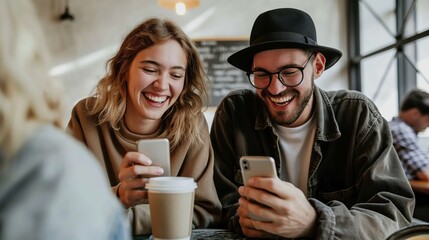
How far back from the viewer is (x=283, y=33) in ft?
5.02

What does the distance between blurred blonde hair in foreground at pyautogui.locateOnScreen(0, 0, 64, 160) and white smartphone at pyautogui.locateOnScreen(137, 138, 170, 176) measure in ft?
2.00

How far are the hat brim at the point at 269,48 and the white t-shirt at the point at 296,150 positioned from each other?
267 millimetres

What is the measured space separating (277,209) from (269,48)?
0.66 m

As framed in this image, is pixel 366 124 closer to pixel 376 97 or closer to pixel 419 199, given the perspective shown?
pixel 419 199

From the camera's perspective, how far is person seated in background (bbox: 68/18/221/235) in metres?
1.50

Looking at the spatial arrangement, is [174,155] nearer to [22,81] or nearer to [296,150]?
[296,150]

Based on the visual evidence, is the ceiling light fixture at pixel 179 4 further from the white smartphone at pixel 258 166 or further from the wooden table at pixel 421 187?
the white smartphone at pixel 258 166

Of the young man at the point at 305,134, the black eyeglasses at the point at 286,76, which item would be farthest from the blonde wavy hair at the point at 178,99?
the black eyeglasses at the point at 286,76

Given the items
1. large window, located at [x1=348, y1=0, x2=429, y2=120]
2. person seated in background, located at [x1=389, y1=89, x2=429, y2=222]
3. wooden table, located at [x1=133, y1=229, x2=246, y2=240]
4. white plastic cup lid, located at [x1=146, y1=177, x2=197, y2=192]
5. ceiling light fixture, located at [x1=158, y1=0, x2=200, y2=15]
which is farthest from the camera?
large window, located at [x1=348, y1=0, x2=429, y2=120]

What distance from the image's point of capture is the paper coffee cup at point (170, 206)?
981 mm

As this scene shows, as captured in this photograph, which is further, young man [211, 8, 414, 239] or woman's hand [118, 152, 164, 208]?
young man [211, 8, 414, 239]

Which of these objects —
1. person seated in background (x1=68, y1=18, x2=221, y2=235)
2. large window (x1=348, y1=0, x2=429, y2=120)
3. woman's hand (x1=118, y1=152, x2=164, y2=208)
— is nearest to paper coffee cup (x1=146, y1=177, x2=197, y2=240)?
woman's hand (x1=118, y1=152, x2=164, y2=208)

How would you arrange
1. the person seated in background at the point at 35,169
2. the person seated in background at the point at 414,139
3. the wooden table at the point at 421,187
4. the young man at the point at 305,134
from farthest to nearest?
the person seated in background at the point at 414,139 → the wooden table at the point at 421,187 → the young man at the point at 305,134 → the person seated in background at the point at 35,169

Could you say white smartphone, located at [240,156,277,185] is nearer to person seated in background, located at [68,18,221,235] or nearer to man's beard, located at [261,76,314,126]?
person seated in background, located at [68,18,221,235]
